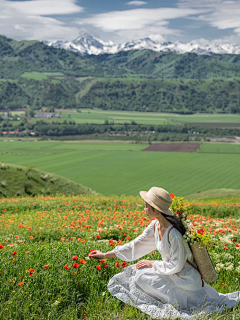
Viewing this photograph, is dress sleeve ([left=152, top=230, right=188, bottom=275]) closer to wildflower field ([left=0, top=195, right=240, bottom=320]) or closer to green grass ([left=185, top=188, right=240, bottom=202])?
wildflower field ([left=0, top=195, right=240, bottom=320])

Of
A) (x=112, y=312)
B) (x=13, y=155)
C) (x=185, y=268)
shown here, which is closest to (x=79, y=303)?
(x=112, y=312)

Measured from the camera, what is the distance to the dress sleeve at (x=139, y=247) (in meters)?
6.81

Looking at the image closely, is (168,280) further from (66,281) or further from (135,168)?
(135,168)

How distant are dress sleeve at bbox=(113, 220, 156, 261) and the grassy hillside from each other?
3068cm

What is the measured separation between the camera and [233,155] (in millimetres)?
123500

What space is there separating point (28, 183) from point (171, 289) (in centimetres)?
3309

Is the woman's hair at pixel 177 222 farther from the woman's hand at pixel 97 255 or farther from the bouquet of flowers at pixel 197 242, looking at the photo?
the woman's hand at pixel 97 255

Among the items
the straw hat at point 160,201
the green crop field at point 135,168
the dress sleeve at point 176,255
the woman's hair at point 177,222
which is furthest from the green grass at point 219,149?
the straw hat at point 160,201

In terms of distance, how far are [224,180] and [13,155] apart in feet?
240

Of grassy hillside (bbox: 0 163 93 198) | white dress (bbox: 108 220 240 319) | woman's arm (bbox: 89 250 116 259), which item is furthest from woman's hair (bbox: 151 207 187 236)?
grassy hillside (bbox: 0 163 93 198)

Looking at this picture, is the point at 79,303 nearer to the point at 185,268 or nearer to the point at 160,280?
the point at 160,280

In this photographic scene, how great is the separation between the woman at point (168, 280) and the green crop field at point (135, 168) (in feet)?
209

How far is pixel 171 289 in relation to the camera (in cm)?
630

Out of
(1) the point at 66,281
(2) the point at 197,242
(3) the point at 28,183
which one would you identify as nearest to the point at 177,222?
(2) the point at 197,242
